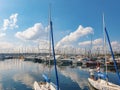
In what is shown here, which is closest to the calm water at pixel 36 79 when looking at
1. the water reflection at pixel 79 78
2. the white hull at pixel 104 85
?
the water reflection at pixel 79 78

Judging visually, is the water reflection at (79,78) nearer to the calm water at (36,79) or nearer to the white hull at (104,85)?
the calm water at (36,79)

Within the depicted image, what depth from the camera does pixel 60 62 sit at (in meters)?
94.4

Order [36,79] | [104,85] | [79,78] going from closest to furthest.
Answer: [104,85] → [36,79] → [79,78]

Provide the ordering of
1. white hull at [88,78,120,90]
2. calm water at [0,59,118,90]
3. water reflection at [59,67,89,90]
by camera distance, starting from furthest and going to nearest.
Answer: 1. water reflection at [59,67,89,90]
2. calm water at [0,59,118,90]
3. white hull at [88,78,120,90]

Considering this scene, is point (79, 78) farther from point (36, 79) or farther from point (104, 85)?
point (104, 85)

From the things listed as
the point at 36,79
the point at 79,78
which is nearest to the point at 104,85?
the point at 79,78

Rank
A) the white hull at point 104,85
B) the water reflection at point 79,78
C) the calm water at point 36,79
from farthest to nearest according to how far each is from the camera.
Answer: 1. the water reflection at point 79,78
2. the calm water at point 36,79
3. the white hull at point 104,85

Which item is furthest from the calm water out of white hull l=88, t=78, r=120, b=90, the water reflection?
white hull l=88, t=78, r=120, b=90

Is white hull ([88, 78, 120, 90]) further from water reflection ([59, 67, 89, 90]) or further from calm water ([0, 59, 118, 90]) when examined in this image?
water reflection ([59, 67, 89, 90])

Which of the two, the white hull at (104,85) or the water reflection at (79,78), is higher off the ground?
the white hull at (104,85)

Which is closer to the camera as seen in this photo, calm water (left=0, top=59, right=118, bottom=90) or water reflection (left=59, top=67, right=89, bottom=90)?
calm water (left=0, top=59, right=118, bottom=90)

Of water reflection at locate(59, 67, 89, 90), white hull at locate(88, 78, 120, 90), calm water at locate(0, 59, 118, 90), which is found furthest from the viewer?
water reflection at locate(59, 67, 89, 90)

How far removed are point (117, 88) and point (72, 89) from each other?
9351mm

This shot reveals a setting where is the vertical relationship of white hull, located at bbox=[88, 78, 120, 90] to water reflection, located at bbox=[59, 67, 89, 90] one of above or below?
above
